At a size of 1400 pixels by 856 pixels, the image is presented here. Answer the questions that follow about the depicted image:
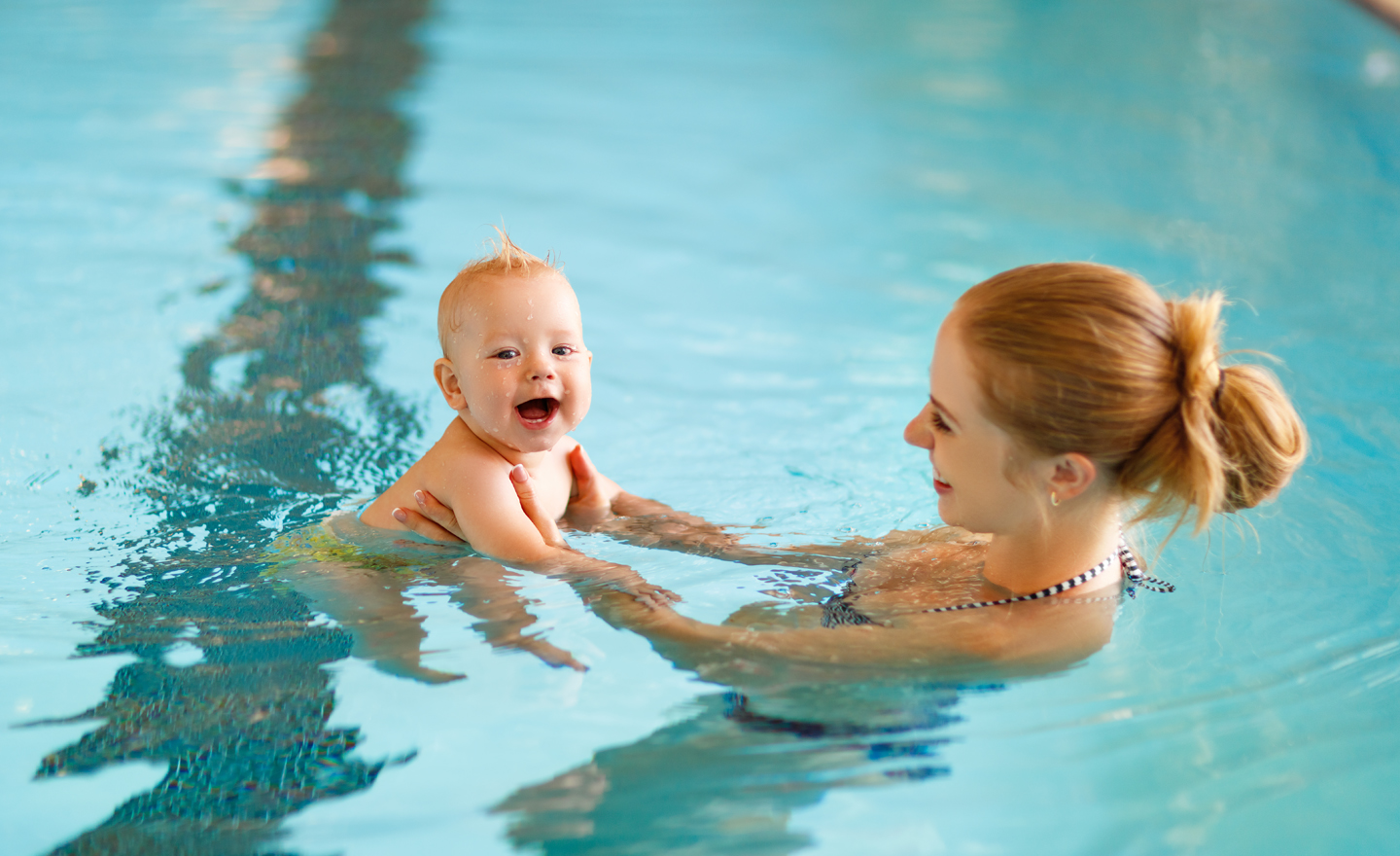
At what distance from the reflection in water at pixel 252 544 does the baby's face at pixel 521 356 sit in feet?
1.67

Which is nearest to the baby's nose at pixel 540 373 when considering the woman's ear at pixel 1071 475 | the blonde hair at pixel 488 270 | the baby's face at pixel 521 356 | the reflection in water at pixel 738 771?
the baby's face at pixel 521 356

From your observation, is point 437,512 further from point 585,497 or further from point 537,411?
point 585,497

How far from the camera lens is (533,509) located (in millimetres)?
2297

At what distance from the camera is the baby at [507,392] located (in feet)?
7.27

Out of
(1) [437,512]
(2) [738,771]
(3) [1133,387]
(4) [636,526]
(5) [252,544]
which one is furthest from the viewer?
(4) [636,526]

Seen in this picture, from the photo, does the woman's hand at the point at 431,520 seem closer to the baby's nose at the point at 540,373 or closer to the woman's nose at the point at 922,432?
the baby's nose at the point at 540,373

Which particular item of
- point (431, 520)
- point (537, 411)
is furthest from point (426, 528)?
point (537, 411)

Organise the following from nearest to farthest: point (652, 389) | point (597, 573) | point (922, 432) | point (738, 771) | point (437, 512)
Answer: point (738, 771) → point (922, 432) → point (597, 573) → point (437, 512) → point (652, 389)

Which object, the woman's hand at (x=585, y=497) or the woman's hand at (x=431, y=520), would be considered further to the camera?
the woman's hand at (x=585, y=497)

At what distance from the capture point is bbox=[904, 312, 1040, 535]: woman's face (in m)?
1.83

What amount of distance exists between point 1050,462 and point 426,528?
1.21 m

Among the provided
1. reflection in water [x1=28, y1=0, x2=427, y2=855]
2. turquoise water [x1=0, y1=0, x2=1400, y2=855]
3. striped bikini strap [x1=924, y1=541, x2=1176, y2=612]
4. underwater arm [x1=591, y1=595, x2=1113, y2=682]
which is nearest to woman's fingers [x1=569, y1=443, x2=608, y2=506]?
turquoise water [x1=0, y1=0, x2=1400, y2=855]

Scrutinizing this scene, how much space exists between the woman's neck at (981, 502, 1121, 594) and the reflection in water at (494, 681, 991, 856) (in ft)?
0.78

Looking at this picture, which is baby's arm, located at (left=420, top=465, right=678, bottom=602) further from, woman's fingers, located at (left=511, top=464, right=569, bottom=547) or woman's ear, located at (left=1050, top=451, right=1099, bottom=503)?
woman's ear, located at (left=1050, top=451, right=1099, bottom=503)
